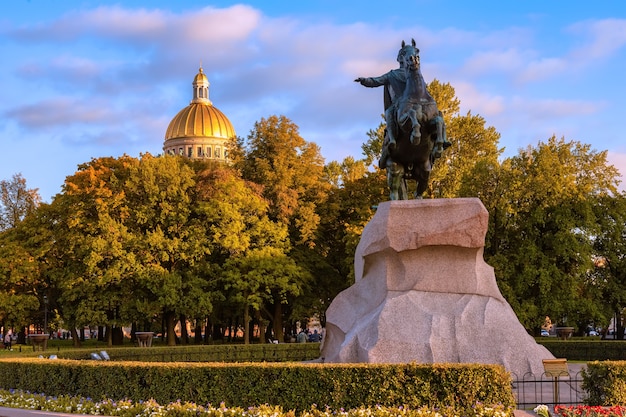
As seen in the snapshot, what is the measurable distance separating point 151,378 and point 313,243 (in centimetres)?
2968

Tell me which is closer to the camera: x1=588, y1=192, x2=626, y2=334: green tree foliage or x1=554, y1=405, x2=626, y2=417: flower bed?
x1=554, y1=405, x2=626, y2=417: flower bed

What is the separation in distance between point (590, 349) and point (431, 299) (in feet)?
47.1

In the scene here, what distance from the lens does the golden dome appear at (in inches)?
4754

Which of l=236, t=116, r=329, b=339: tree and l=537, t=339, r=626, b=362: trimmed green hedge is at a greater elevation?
l=236, t=116, r=329, b=339: tree

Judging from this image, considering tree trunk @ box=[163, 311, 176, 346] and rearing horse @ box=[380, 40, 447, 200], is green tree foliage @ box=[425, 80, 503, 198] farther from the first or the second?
rearing horse @ box=[380, 40, 447, 200]

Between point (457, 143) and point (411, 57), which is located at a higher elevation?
point (457, 143)

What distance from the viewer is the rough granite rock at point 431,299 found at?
1605cm

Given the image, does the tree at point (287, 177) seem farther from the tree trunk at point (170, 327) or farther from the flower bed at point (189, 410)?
the flower bed at point (189, 410)

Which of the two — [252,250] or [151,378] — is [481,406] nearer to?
[151,378]

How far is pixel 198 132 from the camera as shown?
120m

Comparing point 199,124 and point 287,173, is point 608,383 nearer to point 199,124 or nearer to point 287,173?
point 287,173

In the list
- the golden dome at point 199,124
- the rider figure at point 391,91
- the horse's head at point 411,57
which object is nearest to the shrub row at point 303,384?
the rider figure at point 391,91

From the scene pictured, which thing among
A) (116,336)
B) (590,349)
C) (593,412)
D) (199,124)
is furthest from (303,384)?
(199,124)

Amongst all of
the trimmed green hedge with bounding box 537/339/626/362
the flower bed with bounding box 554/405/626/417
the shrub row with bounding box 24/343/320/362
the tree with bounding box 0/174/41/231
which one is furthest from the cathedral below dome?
the flower bed with bounding box 554/405/626/417
